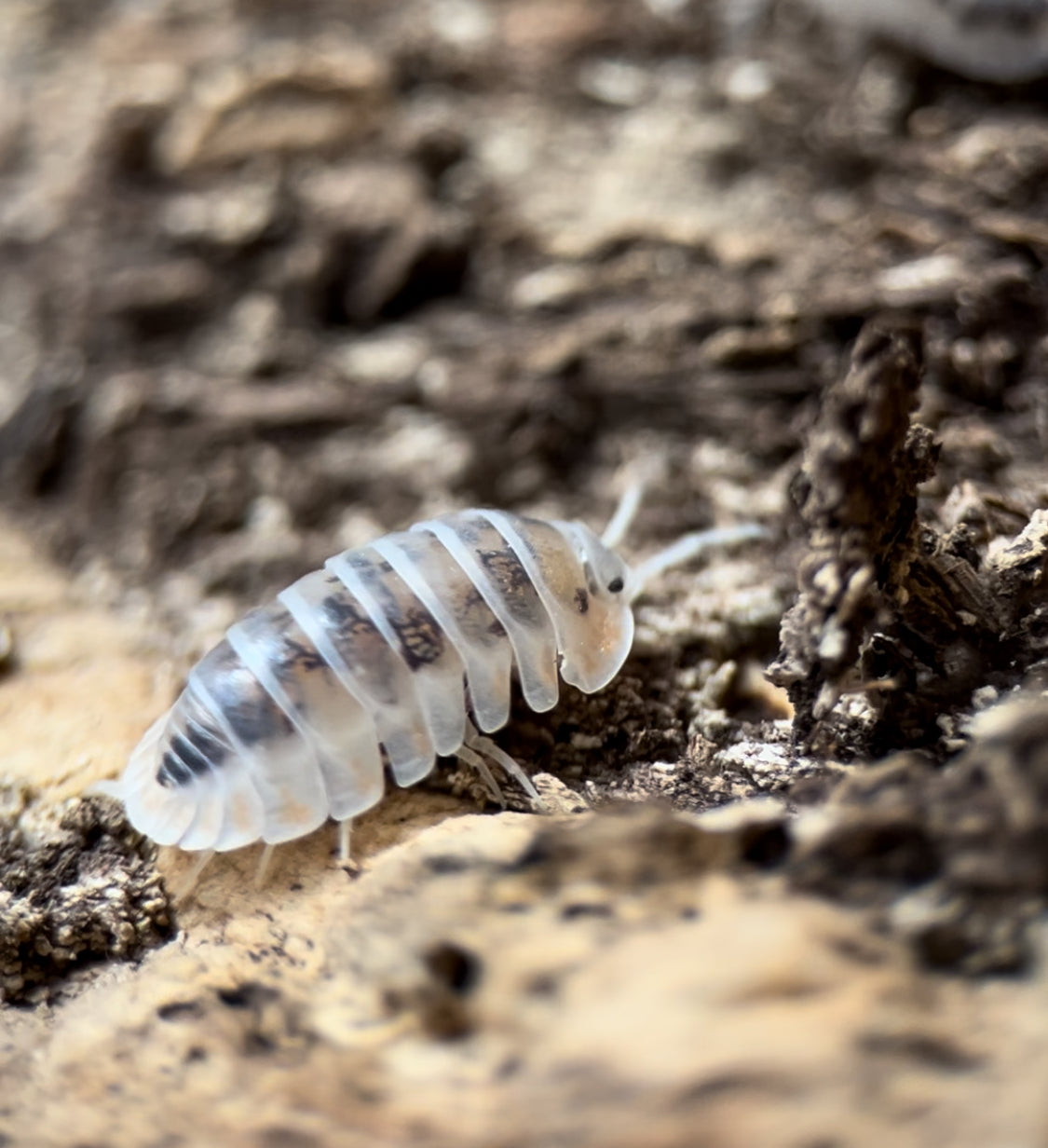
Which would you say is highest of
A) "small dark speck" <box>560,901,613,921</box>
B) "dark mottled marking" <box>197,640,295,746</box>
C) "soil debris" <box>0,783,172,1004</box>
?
"small dark speck" <box>560,901,613,921</box>

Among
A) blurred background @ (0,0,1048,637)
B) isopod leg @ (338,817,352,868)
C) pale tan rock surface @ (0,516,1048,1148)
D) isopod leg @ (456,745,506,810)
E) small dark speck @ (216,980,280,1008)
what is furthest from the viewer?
blurred background @ (0,0,1048,637)

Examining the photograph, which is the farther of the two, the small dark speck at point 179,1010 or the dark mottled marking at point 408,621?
the dark mottled marking at point 408,621

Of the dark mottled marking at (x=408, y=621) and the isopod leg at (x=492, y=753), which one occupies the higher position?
the dark mottled marking at (x=408, y=621)

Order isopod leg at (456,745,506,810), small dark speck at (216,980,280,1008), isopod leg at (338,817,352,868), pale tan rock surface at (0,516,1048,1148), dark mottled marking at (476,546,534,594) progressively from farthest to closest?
1. dark mottled marking at (476,546,534,594)
2. isopod leg at (456,745,506,810)
3. isopod leg at (338,817,352,868)
4. small dark speck at (216,980,280,1008)
5. pale tan rock surface at (0,516,1048,1148)

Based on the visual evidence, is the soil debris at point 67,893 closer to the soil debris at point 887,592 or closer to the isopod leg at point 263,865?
the isopod leg at point 263,865

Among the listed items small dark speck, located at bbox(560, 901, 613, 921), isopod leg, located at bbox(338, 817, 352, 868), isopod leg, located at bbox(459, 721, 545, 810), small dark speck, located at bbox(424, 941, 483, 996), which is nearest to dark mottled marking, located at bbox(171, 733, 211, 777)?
isopod leg, located at bbox(338, 817, 352, 868)

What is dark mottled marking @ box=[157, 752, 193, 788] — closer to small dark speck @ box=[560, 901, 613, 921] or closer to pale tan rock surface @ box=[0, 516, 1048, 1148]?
pale tan rock surface @ box=[0, 516, 1048, 1148]

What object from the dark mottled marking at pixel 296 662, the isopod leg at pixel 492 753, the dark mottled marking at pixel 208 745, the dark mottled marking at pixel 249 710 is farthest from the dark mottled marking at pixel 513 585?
the dark mottled marking at pixel 208 745

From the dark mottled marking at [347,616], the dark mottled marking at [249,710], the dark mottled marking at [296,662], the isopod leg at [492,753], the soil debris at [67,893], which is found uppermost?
the dark mottled marking at [347,616]
